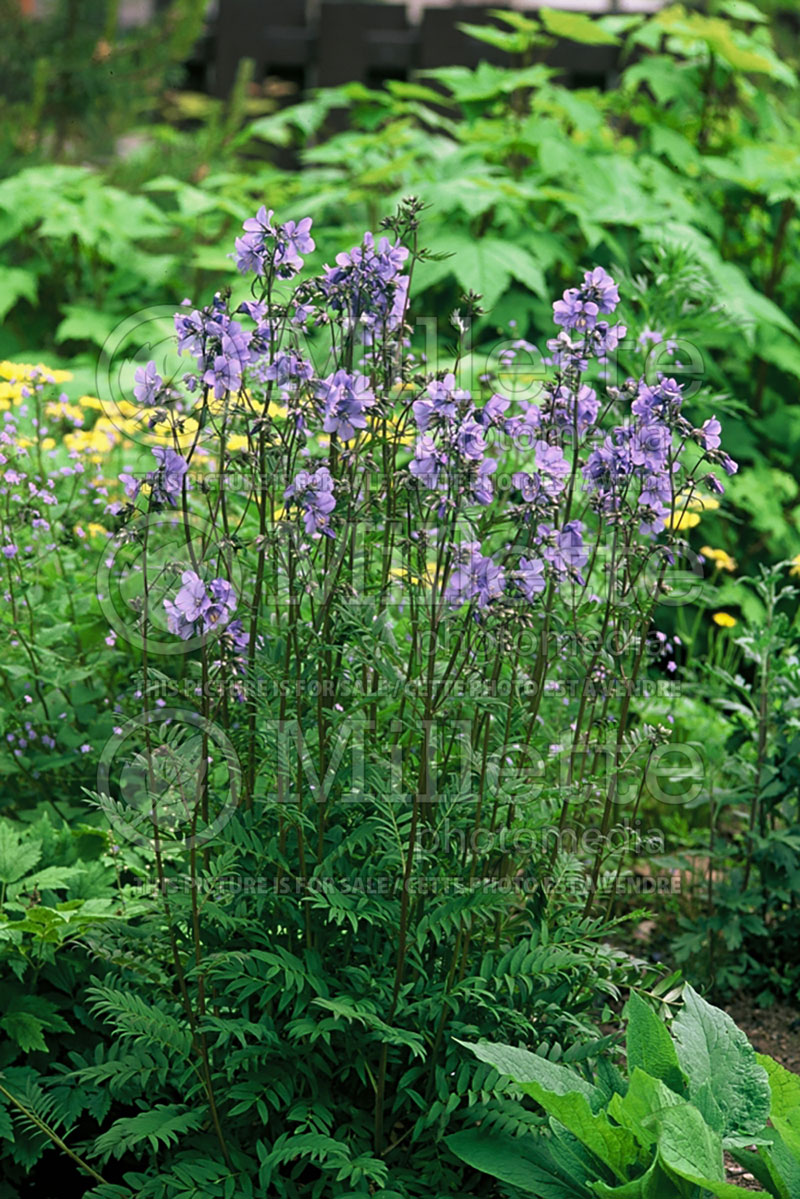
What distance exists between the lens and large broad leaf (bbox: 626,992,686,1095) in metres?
1.86

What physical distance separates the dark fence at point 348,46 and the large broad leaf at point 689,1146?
6.42 metres

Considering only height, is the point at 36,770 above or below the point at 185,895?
below

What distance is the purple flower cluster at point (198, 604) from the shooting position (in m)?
1.67

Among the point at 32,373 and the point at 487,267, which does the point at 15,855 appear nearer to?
the point at 32,373

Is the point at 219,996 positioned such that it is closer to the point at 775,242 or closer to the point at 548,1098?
the point at 548,1098

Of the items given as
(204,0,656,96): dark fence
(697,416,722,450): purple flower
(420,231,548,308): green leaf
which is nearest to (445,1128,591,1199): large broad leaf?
(697,416,722,450): purple flower

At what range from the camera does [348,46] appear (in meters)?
7.36

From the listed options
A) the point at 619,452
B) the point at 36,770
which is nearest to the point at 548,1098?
the point at 619,452

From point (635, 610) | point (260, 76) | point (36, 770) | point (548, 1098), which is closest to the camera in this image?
point (548, 1098)

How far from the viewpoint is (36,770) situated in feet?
8.28

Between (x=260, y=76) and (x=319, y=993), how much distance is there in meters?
7.18

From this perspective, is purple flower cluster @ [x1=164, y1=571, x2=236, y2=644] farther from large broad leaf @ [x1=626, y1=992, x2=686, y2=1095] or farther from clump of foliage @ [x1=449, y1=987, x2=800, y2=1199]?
large broad leaf @ [x1=626, y1=992, x2=686, y2=1095]

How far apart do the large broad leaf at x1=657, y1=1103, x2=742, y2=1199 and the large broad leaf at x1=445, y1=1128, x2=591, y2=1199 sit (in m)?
0.19

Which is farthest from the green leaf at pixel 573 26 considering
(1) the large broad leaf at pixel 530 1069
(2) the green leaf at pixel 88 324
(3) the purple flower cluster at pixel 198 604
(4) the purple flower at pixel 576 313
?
(1) the large broad leaf at pixel 530 1069
